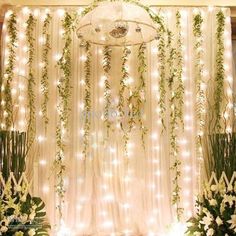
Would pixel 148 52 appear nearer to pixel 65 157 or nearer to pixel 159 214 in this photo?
pixel 65 157

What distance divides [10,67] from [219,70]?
2.41m

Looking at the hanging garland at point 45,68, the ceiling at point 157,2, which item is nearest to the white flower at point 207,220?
the hanging garland at point 45,68

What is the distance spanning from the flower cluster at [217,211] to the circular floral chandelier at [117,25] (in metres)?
1.59

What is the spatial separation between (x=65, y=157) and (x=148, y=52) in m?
1.55

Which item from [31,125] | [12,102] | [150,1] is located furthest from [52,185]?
[150,1]

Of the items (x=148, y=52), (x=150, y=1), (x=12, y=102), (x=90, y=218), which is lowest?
(x=90, y=218)

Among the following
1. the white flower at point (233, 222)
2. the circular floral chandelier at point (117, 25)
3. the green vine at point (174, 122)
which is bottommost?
the white flower at point (233, 222)

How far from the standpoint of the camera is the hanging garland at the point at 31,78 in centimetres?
414

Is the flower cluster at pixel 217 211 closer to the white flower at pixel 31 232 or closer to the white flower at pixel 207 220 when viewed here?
the white flower at pixel 207 220

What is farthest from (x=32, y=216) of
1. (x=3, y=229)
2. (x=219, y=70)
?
(x=219, y=70)

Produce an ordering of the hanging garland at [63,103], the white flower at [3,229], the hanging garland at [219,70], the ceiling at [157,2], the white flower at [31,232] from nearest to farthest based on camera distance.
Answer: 1. the white flower at [3,229]
2. the white flower at [31,232]
3. the hanging garland at [63,103]
4. the hanging garland at [219,70]
5. the ceiling at [157,2]

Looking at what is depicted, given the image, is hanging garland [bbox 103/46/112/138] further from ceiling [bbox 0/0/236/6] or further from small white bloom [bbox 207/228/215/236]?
small white bloom [bbox 207/228/215/236]

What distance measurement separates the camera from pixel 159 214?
4.11m

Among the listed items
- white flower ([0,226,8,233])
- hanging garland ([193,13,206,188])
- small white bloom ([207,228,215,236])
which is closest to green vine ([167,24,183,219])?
hanging garland ([193,13,206,188])
